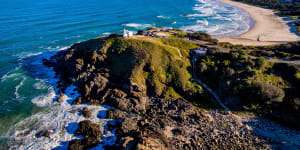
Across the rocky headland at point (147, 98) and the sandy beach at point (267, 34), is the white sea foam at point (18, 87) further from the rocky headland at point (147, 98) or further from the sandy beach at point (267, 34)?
the sandy beach at point (267, 34)

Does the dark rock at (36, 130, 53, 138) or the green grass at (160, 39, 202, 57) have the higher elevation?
the green grass at (160, 39, 202, 57)

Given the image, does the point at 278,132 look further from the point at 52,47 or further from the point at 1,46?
the point at 1,46

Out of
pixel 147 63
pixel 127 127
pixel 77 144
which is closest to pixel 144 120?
pixel 127 127

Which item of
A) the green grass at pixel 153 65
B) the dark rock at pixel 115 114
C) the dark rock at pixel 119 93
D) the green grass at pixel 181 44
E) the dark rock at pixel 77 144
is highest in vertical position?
the green grass at pixel 181 44

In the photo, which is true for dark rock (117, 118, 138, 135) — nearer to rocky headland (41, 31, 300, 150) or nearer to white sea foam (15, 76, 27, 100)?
rocky headland (41, 31, 300, 150)

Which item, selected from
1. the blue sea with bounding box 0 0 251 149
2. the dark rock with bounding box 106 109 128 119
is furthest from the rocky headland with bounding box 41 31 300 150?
the blue sea with bounding box 0 0 251 149

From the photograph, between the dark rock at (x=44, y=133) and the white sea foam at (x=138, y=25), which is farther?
Answer: the white sea foam at (x=138, y=25)

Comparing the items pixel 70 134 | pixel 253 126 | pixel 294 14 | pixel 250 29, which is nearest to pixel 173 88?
pixel 253 126

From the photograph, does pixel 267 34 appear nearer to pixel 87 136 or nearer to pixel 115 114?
pixel 115 114

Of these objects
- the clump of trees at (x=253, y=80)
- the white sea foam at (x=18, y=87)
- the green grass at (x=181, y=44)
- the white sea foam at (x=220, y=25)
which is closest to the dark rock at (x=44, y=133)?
the white sea foam at (x=18, y=87)

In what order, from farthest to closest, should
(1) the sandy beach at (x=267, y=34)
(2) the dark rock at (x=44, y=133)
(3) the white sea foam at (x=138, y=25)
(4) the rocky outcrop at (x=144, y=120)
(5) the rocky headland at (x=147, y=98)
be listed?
1. (3) the white sea foam at (x=138, y=25)
2. (1) the sandy beach at (x=267, y=34)
3. (2) the dark rock at (x=44, y=133)
4. (5) the rocky headland at (x=147, y=98)
5. (4) the rocky outcrop at (x=144, y=120)
